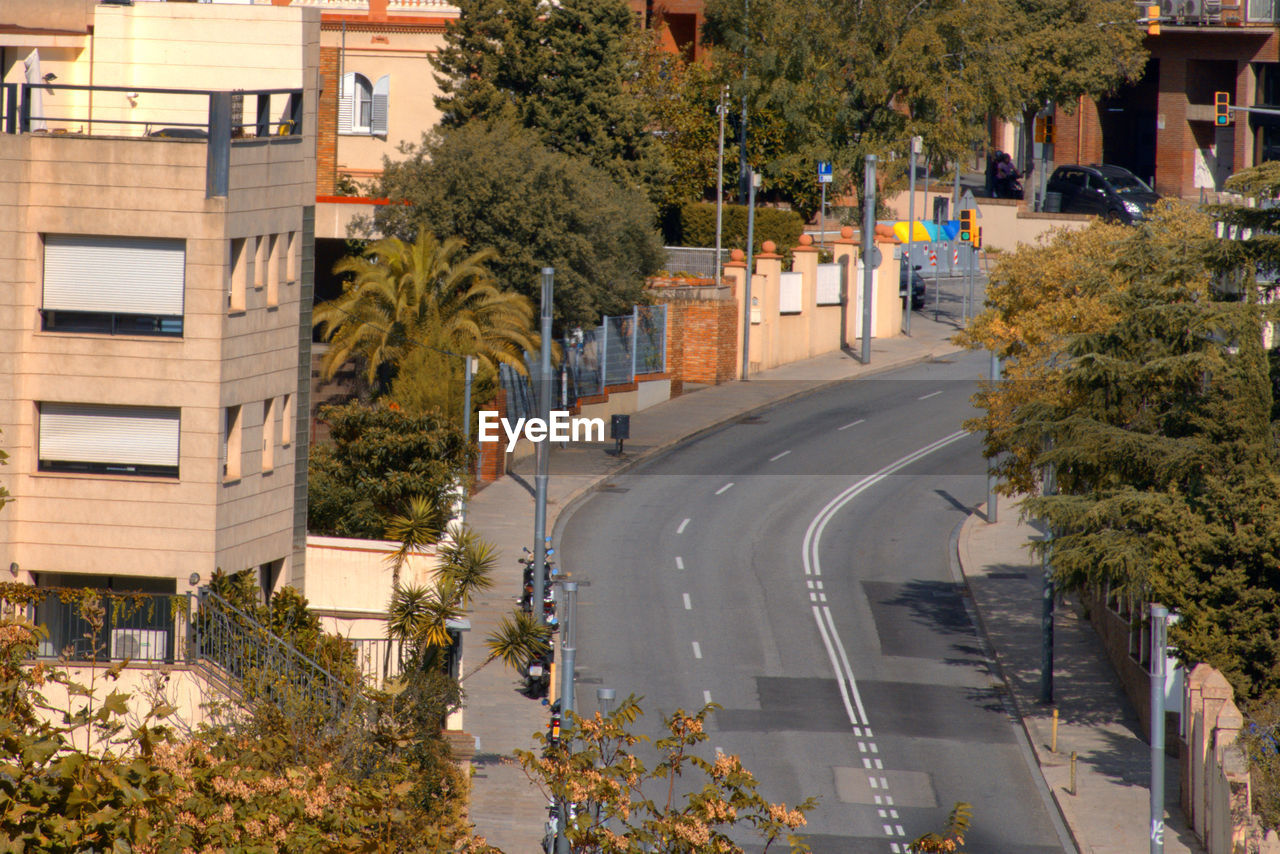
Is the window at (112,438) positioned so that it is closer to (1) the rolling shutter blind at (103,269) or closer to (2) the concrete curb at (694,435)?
(1) the rolling shutter blind at (103,269)

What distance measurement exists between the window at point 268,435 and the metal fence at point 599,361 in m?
19.3

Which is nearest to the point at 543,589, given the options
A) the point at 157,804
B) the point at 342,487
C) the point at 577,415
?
the point at 342,487

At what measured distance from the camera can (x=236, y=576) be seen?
29062 mm

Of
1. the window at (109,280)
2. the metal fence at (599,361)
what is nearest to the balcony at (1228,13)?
the metal fence at (599,361)

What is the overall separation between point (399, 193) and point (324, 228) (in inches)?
102

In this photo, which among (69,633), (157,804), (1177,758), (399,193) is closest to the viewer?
(157,804)

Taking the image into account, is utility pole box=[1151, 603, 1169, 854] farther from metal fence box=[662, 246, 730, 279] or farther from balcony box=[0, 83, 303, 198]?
metal fence box=[662, 246, 730, 279]

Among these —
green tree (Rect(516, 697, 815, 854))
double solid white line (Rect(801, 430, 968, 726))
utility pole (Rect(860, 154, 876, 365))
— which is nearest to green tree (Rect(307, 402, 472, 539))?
double solid white line (Rect(801, 430, 968, 726))

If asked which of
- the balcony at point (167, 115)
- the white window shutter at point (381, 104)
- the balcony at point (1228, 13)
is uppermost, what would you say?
the balcony at point (1228, 13)

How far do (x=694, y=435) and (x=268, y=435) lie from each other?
2586cm

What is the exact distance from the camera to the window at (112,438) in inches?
1126

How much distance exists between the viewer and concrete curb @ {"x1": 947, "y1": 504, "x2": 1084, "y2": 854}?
29219 mm

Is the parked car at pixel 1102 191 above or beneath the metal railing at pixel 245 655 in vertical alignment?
above

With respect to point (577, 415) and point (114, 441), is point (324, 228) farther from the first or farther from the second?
point (114, 441)
